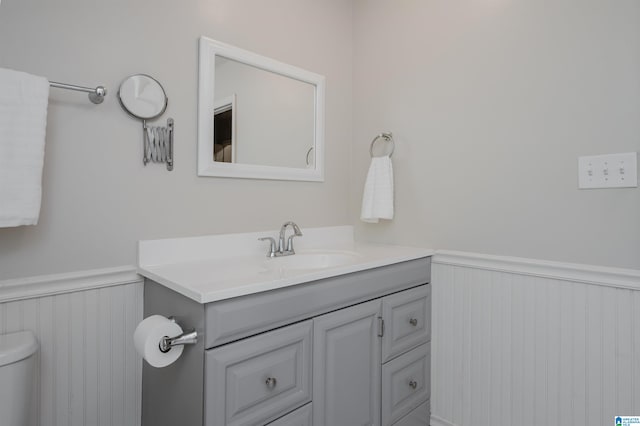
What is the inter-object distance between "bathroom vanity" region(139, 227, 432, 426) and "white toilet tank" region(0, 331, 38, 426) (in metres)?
0.34

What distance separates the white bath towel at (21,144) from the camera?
0.91 m

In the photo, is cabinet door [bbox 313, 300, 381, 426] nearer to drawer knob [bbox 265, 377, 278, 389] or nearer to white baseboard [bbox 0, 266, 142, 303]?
drawer knob [bbox 265, 377, 278, 389]

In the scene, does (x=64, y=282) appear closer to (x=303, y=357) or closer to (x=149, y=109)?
(x=149, y=109)

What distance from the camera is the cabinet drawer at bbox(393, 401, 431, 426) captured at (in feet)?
4.95

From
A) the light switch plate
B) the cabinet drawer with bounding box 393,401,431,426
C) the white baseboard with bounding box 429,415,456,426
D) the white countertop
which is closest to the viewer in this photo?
the white countertop

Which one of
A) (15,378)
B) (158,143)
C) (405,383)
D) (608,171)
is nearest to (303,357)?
(405,383)

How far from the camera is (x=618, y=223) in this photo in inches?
46.9

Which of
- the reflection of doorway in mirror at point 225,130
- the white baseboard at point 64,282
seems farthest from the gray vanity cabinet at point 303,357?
the reflection of doorway in mirror at point 225,130

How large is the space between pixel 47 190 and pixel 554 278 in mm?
1809

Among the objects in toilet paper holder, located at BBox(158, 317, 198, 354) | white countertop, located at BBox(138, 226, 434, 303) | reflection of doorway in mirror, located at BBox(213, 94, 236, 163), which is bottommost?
toilet paper holder, located at BBox(158, 317, 198, 354)

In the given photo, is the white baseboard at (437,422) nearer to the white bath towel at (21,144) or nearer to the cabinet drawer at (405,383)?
the cabinet drawer at (405,383)

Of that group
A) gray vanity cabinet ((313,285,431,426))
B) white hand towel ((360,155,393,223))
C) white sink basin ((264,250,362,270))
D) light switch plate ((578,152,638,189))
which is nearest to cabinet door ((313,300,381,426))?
gray vanity cabinet ((313,285,431,426))

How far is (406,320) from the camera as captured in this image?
1.51 metres

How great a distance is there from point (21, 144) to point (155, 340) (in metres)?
0.65
